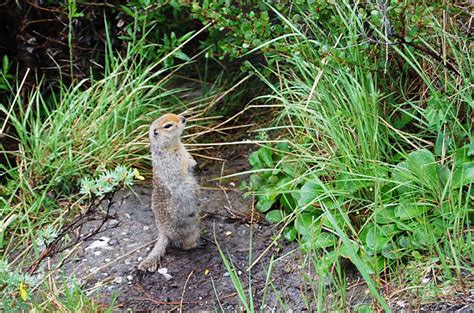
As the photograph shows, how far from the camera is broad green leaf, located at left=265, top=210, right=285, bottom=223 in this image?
505 centimetres

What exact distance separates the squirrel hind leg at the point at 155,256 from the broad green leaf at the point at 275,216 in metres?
0.63

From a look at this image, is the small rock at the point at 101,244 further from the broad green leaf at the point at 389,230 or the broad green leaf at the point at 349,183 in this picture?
the broad green leaf at the point at 389,230

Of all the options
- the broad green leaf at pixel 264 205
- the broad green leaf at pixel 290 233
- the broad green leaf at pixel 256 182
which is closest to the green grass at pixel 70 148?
the broad green leaf at pixel 256 182

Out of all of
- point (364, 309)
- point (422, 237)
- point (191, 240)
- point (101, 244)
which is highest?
point (422, 237)

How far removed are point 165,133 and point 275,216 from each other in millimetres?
825

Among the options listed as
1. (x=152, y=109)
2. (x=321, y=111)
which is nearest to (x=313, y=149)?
(x=321, y=111)

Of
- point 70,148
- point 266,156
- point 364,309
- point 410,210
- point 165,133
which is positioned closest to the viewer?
point 364,309

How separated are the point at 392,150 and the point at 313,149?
18.9 inches

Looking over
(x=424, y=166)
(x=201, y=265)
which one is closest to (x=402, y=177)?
(x=424, y=166)

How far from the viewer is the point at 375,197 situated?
431 cm

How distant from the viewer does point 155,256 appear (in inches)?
192

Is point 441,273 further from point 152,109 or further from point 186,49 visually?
point 186,49

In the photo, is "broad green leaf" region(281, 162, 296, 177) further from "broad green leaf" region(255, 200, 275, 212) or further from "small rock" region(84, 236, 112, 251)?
"small rock" region(84, 236, 112, 251)

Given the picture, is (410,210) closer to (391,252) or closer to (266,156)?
(391,252)
